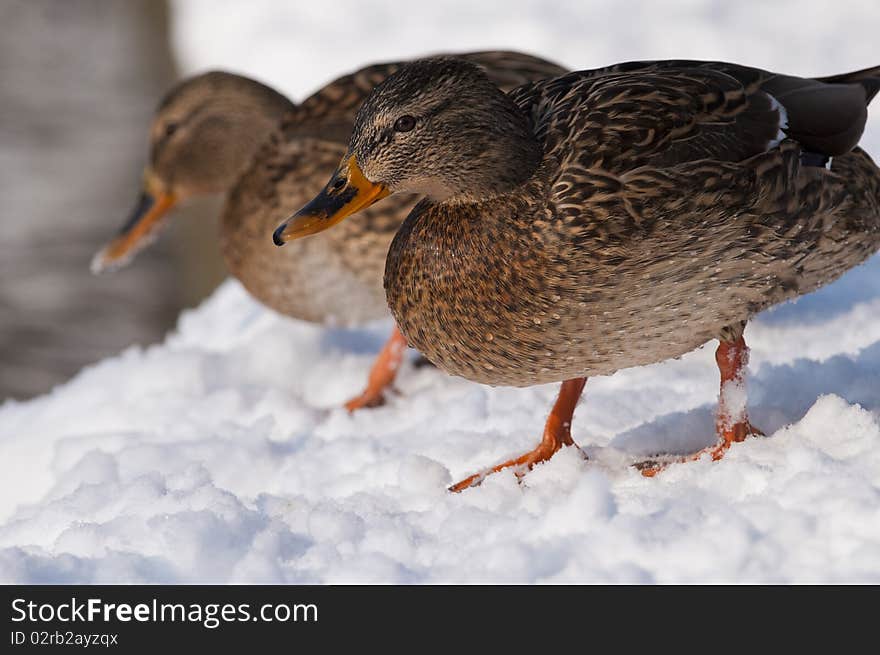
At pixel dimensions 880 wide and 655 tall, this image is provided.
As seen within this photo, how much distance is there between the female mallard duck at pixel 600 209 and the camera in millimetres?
2605

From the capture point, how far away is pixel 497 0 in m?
8.63

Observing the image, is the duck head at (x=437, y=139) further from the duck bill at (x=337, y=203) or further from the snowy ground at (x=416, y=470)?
the snowy ground at (x=416, y=470)

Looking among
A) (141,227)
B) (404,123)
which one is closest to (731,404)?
(404,123)

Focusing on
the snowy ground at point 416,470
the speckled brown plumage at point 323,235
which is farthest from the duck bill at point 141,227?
the speckled brown plumage at point 323,235

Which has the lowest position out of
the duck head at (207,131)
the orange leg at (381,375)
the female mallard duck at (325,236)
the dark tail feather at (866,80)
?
the dark tail feather at (866,80)

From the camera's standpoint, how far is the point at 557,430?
3.14m

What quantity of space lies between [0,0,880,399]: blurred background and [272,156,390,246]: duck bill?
3.02 metres

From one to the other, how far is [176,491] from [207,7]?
8.12 meters

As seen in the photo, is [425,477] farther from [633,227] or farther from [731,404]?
[633,227]

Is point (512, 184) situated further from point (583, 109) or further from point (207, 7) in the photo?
point (207, 7)

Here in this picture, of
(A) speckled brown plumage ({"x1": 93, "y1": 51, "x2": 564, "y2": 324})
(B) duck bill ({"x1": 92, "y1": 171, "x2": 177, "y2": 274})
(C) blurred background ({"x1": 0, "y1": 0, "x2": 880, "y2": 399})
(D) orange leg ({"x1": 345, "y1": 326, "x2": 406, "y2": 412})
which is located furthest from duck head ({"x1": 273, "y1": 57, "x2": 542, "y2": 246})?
(C) blurred background ({"x1": 0, "y1": 0, "x2": 880, "y2": 399})

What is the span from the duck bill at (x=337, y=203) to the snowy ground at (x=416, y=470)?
0.63 meters
